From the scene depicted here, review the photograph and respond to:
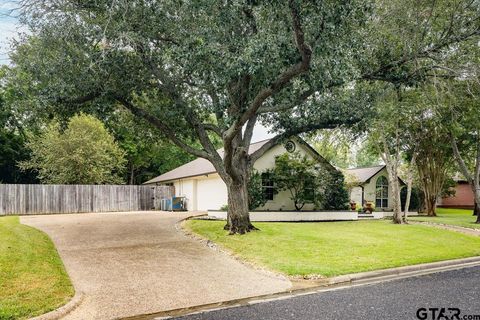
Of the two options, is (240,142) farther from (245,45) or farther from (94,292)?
(94,292)

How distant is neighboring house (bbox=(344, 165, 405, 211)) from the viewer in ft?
98.5

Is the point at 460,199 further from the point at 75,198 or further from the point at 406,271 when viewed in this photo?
the point at 75,198

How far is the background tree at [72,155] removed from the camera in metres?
27.2

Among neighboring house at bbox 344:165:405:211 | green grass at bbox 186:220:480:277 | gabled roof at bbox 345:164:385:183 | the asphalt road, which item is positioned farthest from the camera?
neighboring house at bbox 344:165:405:211

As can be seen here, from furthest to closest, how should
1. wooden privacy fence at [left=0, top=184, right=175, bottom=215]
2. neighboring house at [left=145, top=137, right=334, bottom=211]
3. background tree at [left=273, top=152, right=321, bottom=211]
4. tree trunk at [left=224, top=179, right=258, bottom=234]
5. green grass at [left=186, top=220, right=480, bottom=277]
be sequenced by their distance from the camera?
wooden privacy fence at [left=0, top=184, right=175, bottom=215] < neighboring house at [left=145, top=137, right=334, bottom=211] < background tree at [left=273, top=152, right=321, bottom=211] < tree trunk at [left=224, top=179, right=258, bottom=234] < green grass at [left=186, top=220, right=480, bottom=277]

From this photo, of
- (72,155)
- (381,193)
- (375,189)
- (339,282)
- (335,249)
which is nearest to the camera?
(339,282)

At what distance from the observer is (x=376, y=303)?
5.73m

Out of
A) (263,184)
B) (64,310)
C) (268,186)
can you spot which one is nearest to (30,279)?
(64,310)

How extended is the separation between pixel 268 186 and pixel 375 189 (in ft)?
43.7

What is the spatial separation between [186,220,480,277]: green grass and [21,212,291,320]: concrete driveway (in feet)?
2.76

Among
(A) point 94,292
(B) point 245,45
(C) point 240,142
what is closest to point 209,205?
(C) point 240,142

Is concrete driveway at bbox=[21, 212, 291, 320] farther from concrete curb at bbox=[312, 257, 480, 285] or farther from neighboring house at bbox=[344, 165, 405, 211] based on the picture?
neighboring house at bbox=[344, 165, 405, 211]

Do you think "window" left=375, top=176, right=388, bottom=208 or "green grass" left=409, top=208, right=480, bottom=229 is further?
"window" left=375, top=176, right=388, bottom=208

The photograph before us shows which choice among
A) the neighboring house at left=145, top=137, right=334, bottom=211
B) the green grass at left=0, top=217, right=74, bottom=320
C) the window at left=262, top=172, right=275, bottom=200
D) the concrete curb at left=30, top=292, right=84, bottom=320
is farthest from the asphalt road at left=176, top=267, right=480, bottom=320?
the neighboring house at left=145, top=137, right=334, bottom=211
